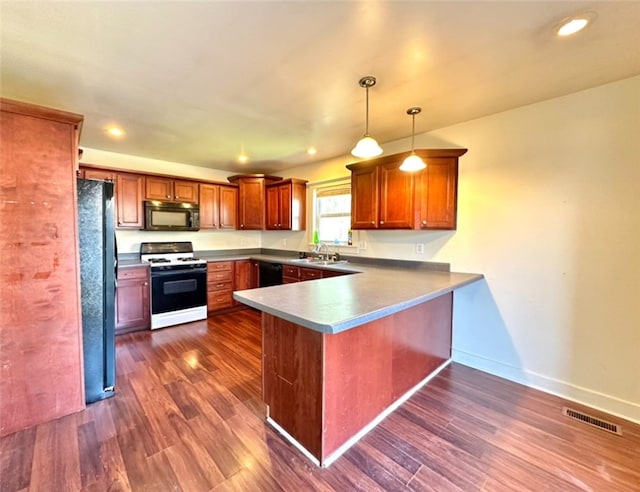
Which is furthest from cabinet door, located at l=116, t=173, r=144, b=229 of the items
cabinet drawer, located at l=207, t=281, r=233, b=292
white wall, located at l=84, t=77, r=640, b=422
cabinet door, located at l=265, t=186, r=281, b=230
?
white wall, located at l=84, t=77, r=640, b=422

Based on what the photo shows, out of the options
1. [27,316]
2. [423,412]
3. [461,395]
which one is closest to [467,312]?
[461,395]

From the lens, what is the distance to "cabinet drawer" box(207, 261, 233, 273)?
4.38 m

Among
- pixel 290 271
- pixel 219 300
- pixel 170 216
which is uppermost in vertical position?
pixel 170 216

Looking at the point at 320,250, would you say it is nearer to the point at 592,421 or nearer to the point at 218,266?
the point at 218,266

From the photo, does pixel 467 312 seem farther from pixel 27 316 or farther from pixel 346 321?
pixel 27 316

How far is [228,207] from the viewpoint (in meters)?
4.91

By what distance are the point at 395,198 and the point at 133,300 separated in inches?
A: 139

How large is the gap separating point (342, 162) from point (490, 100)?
2.05 meters

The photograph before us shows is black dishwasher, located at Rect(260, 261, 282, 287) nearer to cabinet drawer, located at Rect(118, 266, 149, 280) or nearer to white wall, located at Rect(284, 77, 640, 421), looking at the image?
cabinet drawer, located at Rect(118, 266, 149, 280)

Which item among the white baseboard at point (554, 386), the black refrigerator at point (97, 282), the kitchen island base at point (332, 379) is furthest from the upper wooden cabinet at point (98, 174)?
the white baseboard at point (554, 386)

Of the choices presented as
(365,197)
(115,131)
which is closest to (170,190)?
(115,131)

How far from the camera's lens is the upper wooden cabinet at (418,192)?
281 centimetres

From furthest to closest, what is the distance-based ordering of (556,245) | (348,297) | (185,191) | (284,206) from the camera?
(284,206)
(185,191)
(556,245)
(348,297)

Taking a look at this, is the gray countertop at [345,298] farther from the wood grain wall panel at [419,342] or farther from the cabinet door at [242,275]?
the cabinet door at [242,275]
